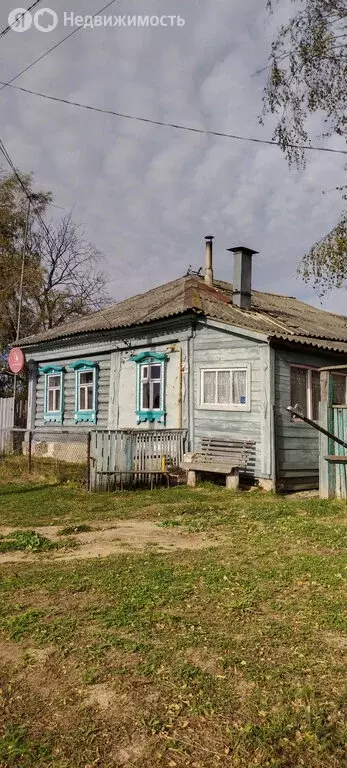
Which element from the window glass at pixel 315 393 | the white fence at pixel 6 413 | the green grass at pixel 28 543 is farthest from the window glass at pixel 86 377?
the green grass at pixel 28 543

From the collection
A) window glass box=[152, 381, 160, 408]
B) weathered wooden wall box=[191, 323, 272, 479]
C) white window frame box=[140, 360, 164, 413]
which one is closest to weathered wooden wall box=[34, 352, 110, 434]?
white window frame box=[140, 360, 164, 413]

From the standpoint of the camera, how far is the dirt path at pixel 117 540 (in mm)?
6324

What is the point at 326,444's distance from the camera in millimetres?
10195

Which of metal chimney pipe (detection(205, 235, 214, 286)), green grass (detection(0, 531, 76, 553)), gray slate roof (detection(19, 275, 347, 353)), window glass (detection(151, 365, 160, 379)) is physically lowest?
green grass (detection(0, 531, 76, 553))

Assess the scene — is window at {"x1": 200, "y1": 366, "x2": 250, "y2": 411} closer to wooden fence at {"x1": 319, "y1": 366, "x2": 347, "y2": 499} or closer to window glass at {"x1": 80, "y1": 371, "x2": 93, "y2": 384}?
wooden fence at {"x1": 319, "y1": 366, "x2": 347, "y2": 499}

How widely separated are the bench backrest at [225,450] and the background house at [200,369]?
213mm

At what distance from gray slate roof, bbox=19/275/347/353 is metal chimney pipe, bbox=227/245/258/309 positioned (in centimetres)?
26

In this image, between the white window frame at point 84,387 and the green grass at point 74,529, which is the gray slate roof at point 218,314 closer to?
the white window frame at point 84,387

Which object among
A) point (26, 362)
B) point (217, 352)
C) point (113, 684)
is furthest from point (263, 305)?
point (113, 684)

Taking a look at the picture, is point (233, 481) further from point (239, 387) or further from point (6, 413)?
point (6, 413)

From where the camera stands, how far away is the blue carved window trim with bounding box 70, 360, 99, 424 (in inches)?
670

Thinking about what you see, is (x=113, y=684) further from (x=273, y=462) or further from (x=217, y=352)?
(x=217, y=352)

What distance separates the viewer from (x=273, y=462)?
39.2ft

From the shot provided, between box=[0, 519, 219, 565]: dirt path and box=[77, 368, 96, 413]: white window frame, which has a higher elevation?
box=[77, 368, 96, 413]: white window frame
